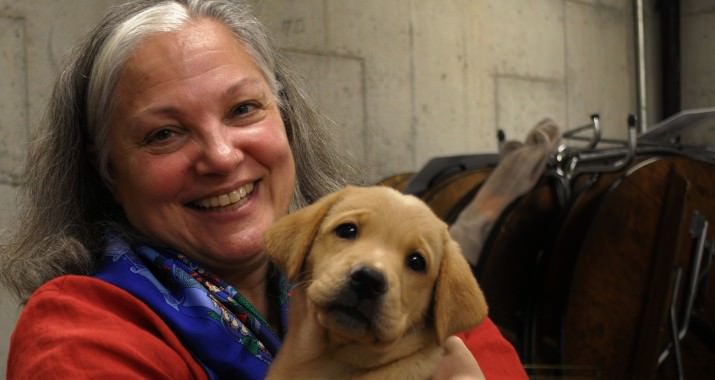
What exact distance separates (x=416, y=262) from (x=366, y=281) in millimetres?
107

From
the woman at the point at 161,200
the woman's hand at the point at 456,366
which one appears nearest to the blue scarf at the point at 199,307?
the woman at the point at 161,200

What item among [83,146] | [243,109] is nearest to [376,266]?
[243,109]

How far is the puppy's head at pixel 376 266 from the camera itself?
1.17 m

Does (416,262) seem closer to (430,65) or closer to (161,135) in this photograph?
(161,135)

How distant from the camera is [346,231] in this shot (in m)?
1.24

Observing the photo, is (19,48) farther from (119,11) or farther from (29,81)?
(119,11)

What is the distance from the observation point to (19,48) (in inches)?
134

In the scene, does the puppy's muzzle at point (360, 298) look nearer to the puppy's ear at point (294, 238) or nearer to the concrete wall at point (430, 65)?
the puppy's ear at point (294, 238)

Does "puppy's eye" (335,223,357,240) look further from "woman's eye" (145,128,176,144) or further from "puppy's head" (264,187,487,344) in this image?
"woman's eye" (145,128,176,144)

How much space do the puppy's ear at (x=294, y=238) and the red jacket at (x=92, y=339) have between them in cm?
18

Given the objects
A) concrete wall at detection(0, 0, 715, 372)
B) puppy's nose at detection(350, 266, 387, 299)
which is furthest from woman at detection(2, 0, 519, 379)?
concrete wall at detection(0, 0, 715, 372)

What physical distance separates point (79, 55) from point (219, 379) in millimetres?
564

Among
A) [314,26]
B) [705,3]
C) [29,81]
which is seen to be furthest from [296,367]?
[705,3]

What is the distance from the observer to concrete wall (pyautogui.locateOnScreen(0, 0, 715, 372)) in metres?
3.44
